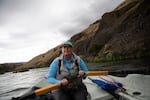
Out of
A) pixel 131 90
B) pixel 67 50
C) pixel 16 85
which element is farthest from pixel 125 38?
pixel 67 50

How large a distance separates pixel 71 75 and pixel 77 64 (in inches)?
14.8

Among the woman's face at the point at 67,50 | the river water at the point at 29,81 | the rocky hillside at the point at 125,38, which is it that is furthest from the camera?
the rocky hillside at the point at 125,38

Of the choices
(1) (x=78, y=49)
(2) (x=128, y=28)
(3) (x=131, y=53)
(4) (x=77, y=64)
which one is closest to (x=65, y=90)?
(4) (x=77, y=64)

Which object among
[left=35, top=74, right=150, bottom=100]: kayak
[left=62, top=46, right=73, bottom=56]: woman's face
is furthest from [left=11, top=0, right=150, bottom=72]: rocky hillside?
[left=62, top=46, right=73, bottom=56]: woman's face

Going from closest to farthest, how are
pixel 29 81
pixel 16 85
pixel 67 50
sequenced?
1. pixel 67 50
2. pixel 16 85
3. pixel 29 81

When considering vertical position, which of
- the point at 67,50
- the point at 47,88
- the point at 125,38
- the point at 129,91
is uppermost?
the point at 125,38

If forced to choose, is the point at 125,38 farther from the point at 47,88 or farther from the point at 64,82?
the point at 47,88

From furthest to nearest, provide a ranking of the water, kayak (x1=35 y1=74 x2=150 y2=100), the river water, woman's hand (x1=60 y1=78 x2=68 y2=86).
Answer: the river water, the water, kayak (x1=35 y1=74 x2=150 y2=100), woman's hand (x1=60 y1=78 x2=68 y2=86)

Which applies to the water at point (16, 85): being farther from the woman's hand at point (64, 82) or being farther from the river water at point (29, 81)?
the woman's hand at point (64, 82)

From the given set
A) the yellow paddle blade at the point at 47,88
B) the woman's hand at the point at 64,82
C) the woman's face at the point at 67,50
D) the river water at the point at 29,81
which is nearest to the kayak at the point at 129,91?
the yellow paddle blade at the point at 47,88

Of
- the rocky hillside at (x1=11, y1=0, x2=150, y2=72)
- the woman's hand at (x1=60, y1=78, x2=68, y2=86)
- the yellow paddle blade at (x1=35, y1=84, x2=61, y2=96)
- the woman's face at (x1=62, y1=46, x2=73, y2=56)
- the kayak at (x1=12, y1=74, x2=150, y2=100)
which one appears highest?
the rocky hillside at (x1=11, y1=0, x2=150, y2=72)

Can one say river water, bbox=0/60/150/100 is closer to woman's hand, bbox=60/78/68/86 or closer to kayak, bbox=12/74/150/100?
kayak, bbox=12/74/150/100

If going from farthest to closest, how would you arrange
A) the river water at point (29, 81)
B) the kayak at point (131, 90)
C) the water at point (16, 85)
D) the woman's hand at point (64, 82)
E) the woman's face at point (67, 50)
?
the river water at point (29, 81) → the water at point (16, 85) → the kayak at point (131, 90) → the woman's face at point (67, 50) → the woman's hand at point (64, 82)

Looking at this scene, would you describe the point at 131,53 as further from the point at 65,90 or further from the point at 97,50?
the point at 65,90
